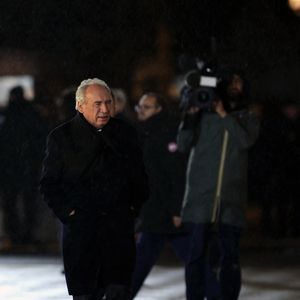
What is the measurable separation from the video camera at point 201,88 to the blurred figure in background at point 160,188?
0.36m

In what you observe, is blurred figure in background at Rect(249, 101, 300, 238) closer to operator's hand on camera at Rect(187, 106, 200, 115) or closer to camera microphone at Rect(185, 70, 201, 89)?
camera microphone at Rect(185, 70, 201, 89)

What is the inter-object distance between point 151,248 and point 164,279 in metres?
1.44

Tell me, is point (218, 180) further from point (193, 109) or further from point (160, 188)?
point (160, 188)

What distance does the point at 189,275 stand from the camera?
931 centimetres

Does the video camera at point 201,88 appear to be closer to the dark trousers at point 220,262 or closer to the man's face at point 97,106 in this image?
the dark trousers at point 220,262

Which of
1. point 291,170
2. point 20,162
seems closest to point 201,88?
point 20,162

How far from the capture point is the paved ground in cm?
1048

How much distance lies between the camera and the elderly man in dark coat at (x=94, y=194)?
7.58 metres

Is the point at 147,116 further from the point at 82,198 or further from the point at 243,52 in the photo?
the point at 243,52

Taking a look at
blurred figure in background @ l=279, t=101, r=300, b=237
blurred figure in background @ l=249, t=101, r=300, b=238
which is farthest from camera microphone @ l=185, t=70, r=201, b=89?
blurred figure in background @ l=279, t=101, r=300, b=237

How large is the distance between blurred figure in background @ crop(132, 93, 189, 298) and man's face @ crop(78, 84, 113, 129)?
2.22 metres

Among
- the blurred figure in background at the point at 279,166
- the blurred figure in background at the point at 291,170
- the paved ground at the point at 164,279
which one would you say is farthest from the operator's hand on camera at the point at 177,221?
the blurred figure in background at the point at 291,170

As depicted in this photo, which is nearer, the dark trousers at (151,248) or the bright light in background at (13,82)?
the dark trousers at (151,248)

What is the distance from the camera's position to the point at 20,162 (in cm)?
1523
